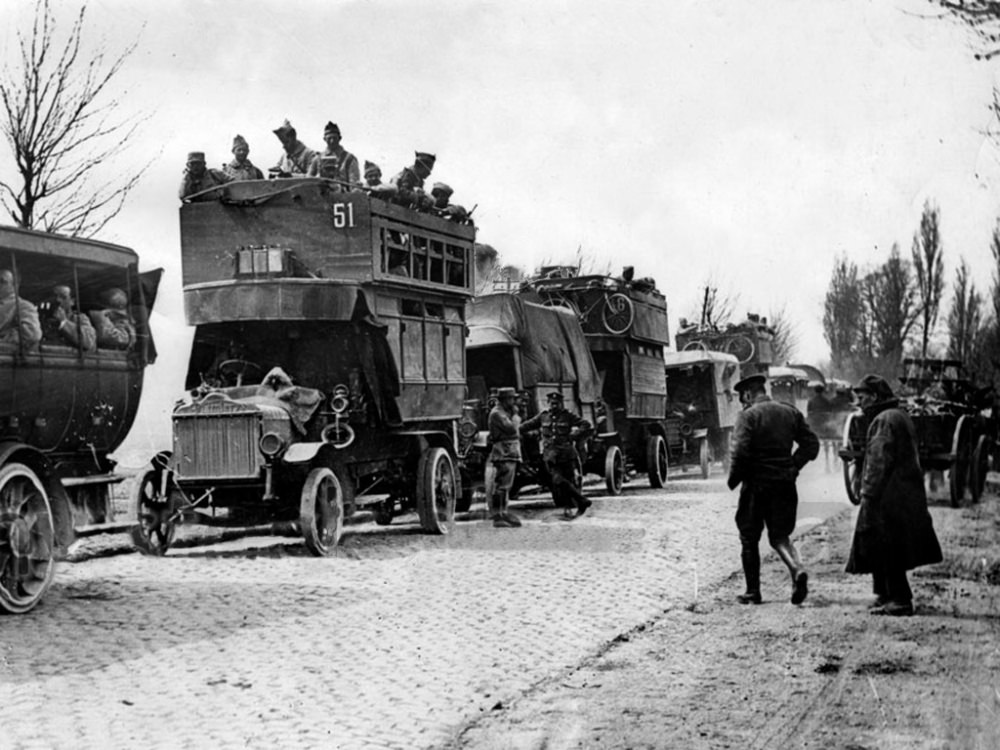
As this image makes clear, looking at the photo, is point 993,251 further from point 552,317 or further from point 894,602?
point 552,317

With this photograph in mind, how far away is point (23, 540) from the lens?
8.45 meters

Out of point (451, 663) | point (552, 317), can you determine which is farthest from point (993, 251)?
point (552, 317)

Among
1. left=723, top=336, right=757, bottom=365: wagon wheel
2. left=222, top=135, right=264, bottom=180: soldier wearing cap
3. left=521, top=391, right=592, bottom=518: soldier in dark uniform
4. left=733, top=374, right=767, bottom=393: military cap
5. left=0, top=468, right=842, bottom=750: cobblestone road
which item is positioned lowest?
left=0, top=468, right=842, bottom=750: cobblestone road

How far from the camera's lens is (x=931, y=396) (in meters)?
17.7

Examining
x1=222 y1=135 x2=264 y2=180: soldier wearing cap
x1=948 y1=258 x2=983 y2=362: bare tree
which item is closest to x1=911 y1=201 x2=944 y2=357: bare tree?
x1=948 y1=258 x2=983 y2=362: bare tree

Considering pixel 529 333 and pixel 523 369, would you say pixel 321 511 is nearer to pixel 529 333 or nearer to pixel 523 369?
pixel 523 369

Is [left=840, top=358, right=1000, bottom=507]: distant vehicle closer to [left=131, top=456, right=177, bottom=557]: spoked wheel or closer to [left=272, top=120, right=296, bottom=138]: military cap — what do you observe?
[left=272, top=120, right=296, bottom=138]: military cap

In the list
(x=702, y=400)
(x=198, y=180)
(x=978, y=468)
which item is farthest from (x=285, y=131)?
(x=702, y=400)

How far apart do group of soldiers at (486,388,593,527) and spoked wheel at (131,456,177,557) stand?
168 inches

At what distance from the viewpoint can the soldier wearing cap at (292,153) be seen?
14103mm

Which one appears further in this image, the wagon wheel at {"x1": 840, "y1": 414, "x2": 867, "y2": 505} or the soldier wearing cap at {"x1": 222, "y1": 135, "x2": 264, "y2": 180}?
the wagon wheel at {"x1": 840, "y1": 414, "x2": 867, "y2": 505}

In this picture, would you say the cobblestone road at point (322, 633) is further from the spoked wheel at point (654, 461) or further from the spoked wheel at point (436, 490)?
→ the spoked wheel at point (654, 461)

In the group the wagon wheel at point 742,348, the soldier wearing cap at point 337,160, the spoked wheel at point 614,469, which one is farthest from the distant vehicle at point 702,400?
the soldier wearing cap at point 337,160

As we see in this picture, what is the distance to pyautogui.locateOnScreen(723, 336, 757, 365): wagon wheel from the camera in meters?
29.8
